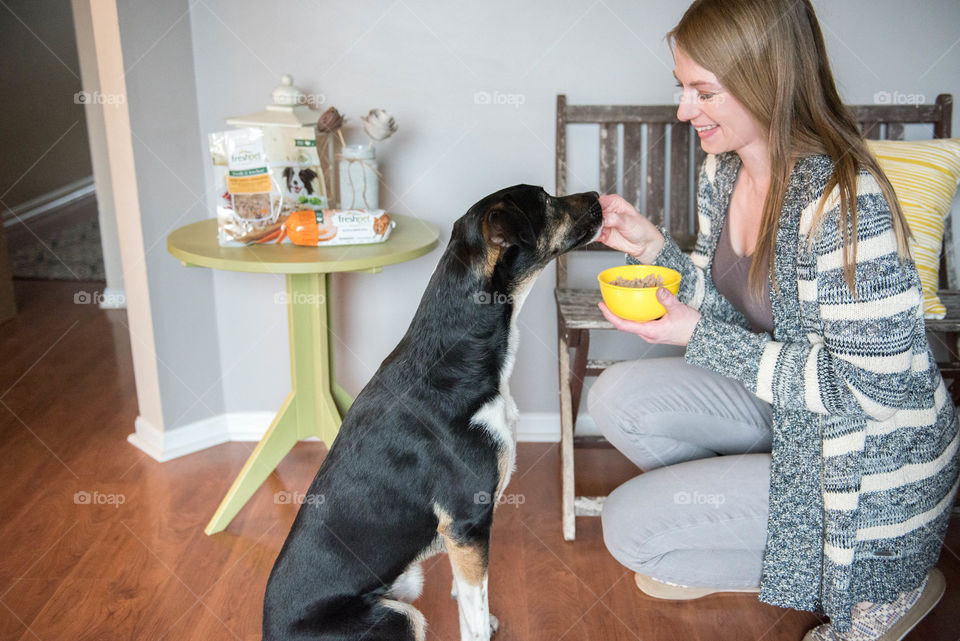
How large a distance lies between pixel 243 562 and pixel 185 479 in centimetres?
54

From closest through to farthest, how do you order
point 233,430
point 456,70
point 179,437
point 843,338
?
point 843,338, point 456,70, point 179,437, point 233,430

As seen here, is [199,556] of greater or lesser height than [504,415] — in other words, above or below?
below

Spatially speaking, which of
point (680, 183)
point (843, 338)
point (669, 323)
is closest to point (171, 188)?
point (680, 183)

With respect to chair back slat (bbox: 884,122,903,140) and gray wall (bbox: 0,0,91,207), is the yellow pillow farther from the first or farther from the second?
gray wall (bbox: 0,0,91,207)

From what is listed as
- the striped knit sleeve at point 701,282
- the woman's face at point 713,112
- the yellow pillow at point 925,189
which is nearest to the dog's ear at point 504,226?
the woman's face at point 713,112

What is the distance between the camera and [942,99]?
240 centimetres

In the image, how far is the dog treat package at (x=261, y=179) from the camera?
212 centimetres

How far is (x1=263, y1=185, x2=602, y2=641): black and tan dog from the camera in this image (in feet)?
4.83

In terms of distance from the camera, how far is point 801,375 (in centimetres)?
150

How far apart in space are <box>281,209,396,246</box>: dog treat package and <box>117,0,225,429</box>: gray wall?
0.55 meters

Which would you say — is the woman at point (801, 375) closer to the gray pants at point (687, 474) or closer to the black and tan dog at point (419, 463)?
the gray pants at point (687, 474)

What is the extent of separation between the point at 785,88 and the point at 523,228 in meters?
Result: 0.55

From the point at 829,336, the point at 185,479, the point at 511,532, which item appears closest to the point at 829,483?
the point at 829,336

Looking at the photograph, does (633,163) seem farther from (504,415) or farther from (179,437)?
(179,437)
